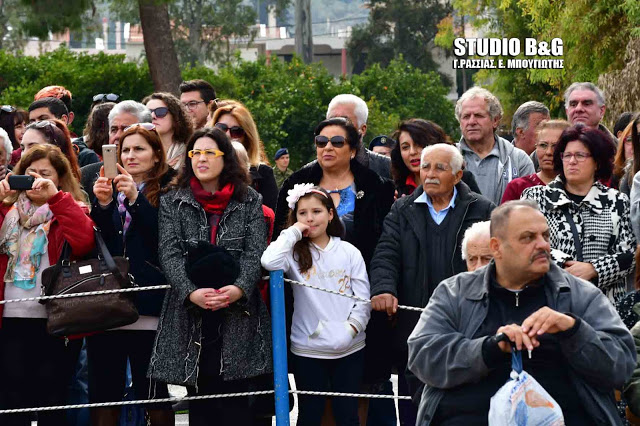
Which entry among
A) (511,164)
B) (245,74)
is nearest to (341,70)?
(245,74)

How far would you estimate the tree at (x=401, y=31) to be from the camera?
191 ft

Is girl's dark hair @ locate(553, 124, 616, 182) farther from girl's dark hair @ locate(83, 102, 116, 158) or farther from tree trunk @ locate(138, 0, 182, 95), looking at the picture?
tree trunk @ locate(138, 0, 182, 95)

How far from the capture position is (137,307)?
7004mm

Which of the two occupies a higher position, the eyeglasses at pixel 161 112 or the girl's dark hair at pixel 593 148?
the eyeglasses at pixel 161 112

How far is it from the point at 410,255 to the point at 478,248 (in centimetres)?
89

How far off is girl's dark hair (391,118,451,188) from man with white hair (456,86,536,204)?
75cm

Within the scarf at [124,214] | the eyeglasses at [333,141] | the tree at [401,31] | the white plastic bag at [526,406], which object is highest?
the tree at [401,31]

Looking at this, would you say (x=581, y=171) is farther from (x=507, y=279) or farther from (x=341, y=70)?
(x=341, y=70)

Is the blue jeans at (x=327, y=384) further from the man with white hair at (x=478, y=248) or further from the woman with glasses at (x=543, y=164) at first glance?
the woman with glasses at (x=543, y=164)

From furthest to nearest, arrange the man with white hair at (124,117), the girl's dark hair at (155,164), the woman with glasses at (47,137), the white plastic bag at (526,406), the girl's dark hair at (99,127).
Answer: the girl's dark hair at (99,127) → the man with white hair at (124,117) → the woman with glasses at (47,137) → the girl's dark hair at (155,164) → the white plastic bag at (526,406)

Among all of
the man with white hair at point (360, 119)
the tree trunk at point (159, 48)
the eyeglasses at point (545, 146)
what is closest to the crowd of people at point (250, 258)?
the eyeglasses at point (545, 146)

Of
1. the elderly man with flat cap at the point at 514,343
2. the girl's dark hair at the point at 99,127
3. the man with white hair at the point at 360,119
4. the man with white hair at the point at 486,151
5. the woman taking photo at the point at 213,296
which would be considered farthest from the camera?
the girl's dark hair at the point at 99,127

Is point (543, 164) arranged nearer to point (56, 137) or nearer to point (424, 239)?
point (424, 239)

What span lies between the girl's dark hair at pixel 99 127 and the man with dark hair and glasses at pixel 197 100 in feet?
2.33
